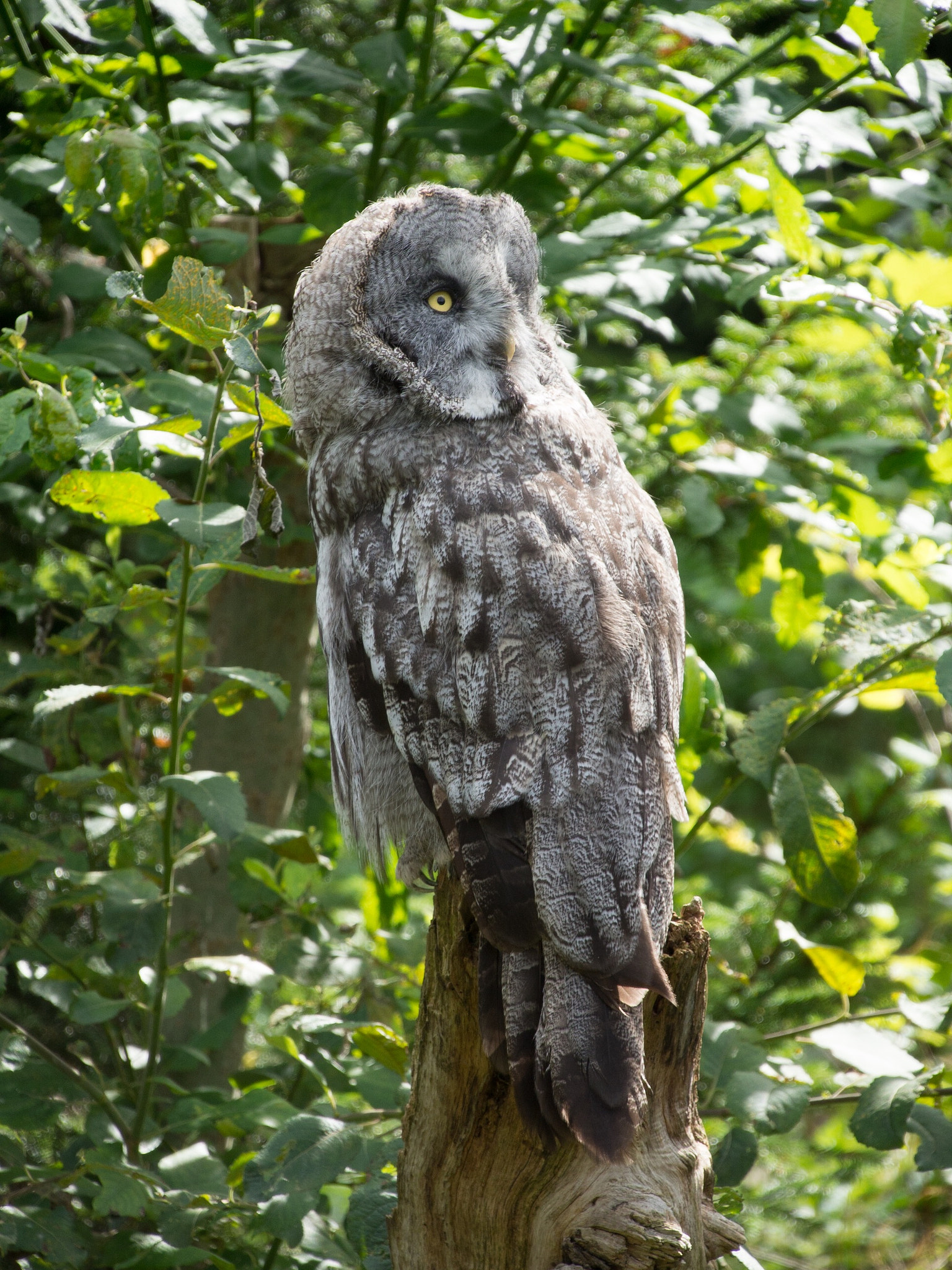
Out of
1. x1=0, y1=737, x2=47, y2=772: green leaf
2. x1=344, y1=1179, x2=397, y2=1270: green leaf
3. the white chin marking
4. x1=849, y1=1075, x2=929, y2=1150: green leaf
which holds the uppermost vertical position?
the white chin marking

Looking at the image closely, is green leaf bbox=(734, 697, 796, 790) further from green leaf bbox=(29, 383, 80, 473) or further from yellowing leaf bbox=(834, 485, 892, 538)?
green leaf bbox=(29, 383, 80, 473)

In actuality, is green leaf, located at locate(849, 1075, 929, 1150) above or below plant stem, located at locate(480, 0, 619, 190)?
below

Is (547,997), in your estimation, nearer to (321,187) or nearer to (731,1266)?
(731,1266)

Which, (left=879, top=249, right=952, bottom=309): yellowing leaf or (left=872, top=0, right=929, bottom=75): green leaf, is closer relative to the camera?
(left=872, top=0, right=929, bottom=75): green leaf

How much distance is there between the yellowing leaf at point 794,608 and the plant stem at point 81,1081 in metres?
1.60

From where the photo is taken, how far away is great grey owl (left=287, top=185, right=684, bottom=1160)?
1.46 m

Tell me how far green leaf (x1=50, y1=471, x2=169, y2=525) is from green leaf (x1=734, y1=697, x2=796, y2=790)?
1090 millimetres

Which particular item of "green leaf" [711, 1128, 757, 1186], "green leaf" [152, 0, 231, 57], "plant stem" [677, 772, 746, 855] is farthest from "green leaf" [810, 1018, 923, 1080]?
"green leaf" [152, 0, 231, 57]

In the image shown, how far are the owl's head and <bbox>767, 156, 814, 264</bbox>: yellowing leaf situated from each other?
0.47 meters

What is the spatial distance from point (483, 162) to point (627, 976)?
2327 millimetres

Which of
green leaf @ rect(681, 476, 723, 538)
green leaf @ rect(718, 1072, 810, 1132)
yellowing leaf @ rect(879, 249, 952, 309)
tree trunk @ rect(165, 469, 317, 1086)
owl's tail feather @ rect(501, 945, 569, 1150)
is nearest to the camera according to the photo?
owl's tail feather @ rect(501, 945, 569, 1150)

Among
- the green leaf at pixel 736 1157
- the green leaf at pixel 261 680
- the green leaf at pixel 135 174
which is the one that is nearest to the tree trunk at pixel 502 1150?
the green leaf at pixel 736 1157

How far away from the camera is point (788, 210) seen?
187 cm

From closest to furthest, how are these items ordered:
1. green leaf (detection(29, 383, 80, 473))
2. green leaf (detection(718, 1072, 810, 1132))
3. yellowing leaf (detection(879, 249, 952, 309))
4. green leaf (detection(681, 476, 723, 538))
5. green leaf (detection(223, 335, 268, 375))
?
green leaf (detection(223, 335, 268, 375)), green leaf (detection(29, 383, 80, 473)), green leaf (detection(718, 1072, 810, 1132)), yellowing leaf (detection(879, 249, 952, 309)), green leaf (detection(681, 476, 723, 538))
